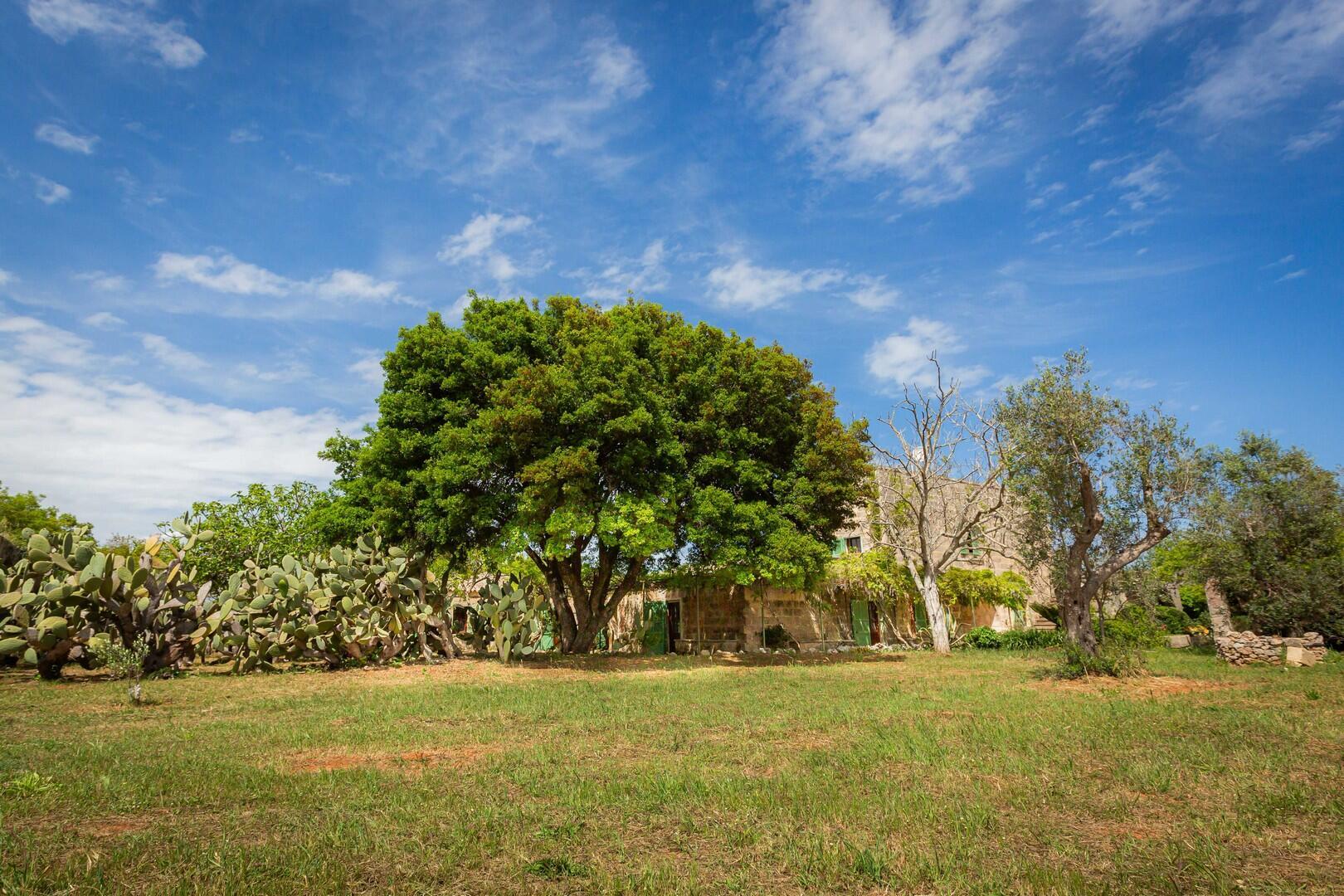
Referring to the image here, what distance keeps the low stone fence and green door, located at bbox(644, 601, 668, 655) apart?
722 inches

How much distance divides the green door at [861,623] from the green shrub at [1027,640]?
5438mm

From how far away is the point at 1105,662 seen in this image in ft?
48.2

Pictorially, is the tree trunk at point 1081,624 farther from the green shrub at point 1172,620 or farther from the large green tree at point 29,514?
the large green tree at point 29,514

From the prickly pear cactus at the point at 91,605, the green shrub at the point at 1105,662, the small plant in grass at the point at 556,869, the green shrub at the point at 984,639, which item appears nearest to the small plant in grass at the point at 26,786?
the small plant in grass at the point at 556,869

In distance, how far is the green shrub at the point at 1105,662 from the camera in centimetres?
1452

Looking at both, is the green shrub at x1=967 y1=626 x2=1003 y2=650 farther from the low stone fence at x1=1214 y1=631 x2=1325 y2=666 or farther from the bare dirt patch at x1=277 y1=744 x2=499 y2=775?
the bare dirt patch at x1=277 y1=744 x2=499 y2=775

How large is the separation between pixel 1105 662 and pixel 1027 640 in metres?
14.2

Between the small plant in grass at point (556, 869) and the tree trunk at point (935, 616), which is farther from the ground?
the tree trunk at point (935, 616)

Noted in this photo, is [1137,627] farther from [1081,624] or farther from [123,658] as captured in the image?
[123,658]

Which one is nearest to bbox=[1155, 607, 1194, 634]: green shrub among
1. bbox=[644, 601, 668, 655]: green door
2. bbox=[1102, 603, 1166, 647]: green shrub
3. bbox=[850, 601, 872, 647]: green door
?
bbox=[1102, 603, 1166, 647]: green shrub

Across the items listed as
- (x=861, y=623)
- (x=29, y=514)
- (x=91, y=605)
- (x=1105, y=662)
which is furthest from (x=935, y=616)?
(x=29, y=514)

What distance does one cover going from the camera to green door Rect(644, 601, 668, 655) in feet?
97.8

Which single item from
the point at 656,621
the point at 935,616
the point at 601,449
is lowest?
the point at 656,621

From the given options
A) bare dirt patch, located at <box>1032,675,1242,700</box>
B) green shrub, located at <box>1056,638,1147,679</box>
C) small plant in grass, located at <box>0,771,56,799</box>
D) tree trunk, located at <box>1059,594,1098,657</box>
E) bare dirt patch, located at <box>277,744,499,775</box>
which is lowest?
bare dirt patch, located at <box>277,744,499,775</box>
